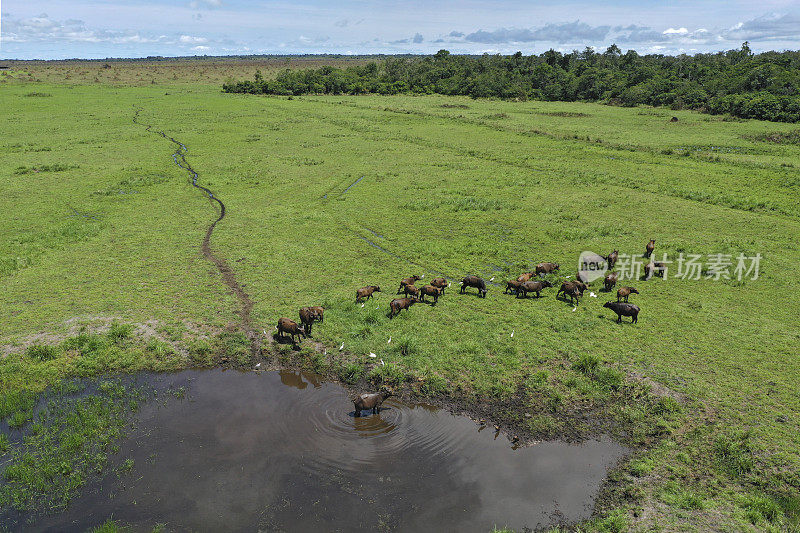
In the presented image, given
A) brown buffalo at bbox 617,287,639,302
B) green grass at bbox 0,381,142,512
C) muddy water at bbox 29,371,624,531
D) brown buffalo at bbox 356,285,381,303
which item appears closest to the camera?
muddy water at bbox 29,371,624,531

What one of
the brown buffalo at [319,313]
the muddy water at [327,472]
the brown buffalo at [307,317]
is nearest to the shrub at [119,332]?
the muddy water at [327,472]

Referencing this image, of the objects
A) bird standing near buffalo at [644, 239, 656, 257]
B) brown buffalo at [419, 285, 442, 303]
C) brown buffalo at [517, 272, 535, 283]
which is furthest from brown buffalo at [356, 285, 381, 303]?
bird standing near buffalo at [644, 239, 656, 257]

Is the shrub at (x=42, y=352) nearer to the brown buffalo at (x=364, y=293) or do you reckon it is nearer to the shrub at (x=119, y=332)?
the shrub at (x=119, y=332)

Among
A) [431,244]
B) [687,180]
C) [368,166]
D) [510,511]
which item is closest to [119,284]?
[431,244]

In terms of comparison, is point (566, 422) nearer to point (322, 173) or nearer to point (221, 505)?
point (221, 505)

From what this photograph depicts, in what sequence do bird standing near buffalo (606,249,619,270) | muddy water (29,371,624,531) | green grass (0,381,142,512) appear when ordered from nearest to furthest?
muddy water (29,371,624,531) → green grass (0,381,142,512) → bird standing near buffalo (606,249,619,270)

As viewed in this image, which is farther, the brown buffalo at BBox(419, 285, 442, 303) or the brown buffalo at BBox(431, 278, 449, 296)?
the brown buffalo at BBox(431, 278, 449, 296)

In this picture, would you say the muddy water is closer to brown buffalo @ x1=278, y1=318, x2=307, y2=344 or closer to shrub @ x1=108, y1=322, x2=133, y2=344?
brown buffalo @ x1=278, y1=318, x2=307, y2=344
